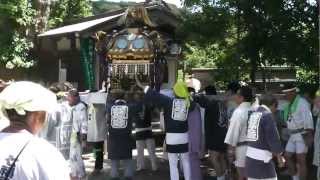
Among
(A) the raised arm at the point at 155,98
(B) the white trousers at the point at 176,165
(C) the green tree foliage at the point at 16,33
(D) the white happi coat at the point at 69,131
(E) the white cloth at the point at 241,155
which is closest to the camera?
(E) the white cloth at the point at 241,155

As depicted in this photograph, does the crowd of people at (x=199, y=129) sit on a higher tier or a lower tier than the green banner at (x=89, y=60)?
lower

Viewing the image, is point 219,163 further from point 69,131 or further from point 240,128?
point 69,131

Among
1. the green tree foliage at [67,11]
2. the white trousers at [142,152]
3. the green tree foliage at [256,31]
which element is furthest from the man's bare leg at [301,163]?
the green tree foliage at [67,11]

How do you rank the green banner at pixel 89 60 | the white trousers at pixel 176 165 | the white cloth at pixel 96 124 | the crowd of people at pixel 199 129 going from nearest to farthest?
1. the crowd of people at pixel 199 129
2. the white trousers at pixel 176 165
3. the white cloth at pixel 96 124
4. the green banner at pixel 89 60

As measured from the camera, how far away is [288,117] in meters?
8.52

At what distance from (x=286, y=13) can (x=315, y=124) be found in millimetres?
2492

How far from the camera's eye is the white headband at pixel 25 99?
3.07 meters

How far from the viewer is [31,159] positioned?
3.03 meters

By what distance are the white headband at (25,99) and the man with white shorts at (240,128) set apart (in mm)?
4426

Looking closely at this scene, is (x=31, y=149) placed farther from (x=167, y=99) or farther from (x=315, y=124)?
(x=315, y=124)

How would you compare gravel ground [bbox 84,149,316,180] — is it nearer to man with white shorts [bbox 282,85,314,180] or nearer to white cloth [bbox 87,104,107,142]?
white cloth [bbox 87,104,107,142]

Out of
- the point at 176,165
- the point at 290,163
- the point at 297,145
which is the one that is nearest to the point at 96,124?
the point at 176,165

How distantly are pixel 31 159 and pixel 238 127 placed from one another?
4910mm

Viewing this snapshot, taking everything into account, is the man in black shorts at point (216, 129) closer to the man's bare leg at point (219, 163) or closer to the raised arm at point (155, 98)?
the man's bare leg at point (219, 163)
